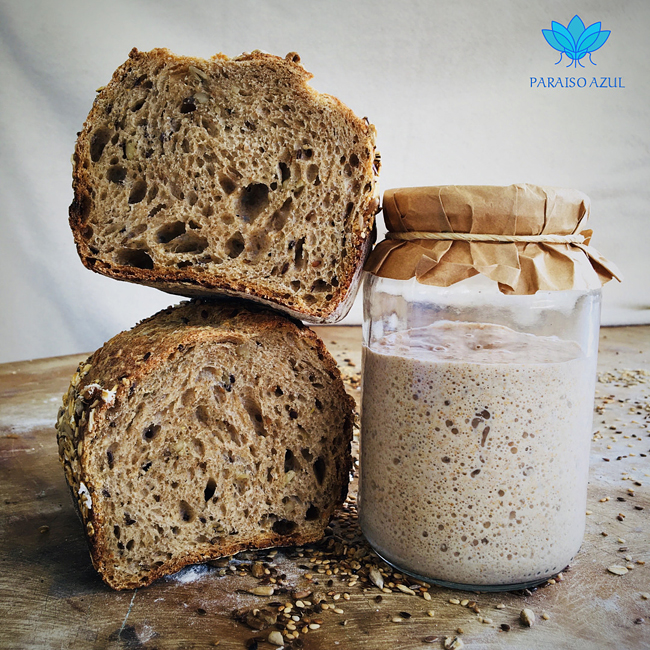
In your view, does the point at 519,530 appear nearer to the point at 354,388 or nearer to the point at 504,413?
the point at 504,413

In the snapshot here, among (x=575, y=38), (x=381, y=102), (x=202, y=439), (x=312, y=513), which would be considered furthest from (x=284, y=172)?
(x=575, y=38)

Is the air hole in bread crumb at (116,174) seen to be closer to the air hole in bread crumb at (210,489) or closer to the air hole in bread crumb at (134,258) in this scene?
the air hole in bread crumb at (134,258)

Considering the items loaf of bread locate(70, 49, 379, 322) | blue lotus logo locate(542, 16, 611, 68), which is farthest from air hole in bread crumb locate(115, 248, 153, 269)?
blue lotus logo locate(542, 16, 611, 68)

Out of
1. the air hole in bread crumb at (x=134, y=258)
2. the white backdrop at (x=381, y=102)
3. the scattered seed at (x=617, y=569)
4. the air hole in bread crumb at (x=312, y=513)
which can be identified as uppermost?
the white backdrop at (x=381, y=102)

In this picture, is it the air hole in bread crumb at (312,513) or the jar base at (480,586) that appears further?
the air hole in bread crumb at (312,513)

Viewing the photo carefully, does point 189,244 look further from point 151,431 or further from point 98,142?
point 151,431

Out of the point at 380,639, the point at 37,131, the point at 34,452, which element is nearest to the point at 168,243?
the point at 380,639

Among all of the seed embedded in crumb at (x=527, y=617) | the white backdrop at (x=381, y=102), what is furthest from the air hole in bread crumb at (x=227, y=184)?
the white backdrop at (x=381, y=102)
